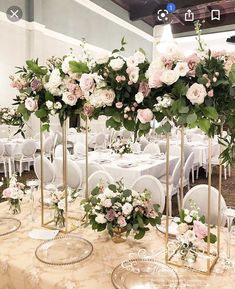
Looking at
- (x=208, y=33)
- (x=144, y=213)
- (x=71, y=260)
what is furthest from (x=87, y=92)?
(x=208, y=33)

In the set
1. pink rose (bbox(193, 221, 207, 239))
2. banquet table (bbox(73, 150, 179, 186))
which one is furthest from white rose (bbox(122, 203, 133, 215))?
banquet table (bbox(73, 150, 179, 186))

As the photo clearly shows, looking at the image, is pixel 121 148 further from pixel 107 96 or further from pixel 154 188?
pixel 107 96

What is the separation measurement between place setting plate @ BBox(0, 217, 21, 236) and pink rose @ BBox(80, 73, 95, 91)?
0.98 metres

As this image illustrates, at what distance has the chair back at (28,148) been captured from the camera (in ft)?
20.4

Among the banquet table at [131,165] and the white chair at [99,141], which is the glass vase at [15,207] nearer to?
the banquet table at [131,165]

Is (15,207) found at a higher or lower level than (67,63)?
lower

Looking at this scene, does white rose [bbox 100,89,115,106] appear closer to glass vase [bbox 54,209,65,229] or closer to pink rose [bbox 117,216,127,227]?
pink rose [bbox 117,216,127,227]

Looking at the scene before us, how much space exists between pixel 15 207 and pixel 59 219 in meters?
0.44

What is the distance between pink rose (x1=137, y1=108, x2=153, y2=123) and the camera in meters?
1.29

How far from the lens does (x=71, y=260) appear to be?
4.92 feet

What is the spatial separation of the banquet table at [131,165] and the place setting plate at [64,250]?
2216 mm

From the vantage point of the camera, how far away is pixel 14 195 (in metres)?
2.10

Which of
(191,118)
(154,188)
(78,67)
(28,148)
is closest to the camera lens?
(191,118)

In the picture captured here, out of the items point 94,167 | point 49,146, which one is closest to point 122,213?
point 94,167
